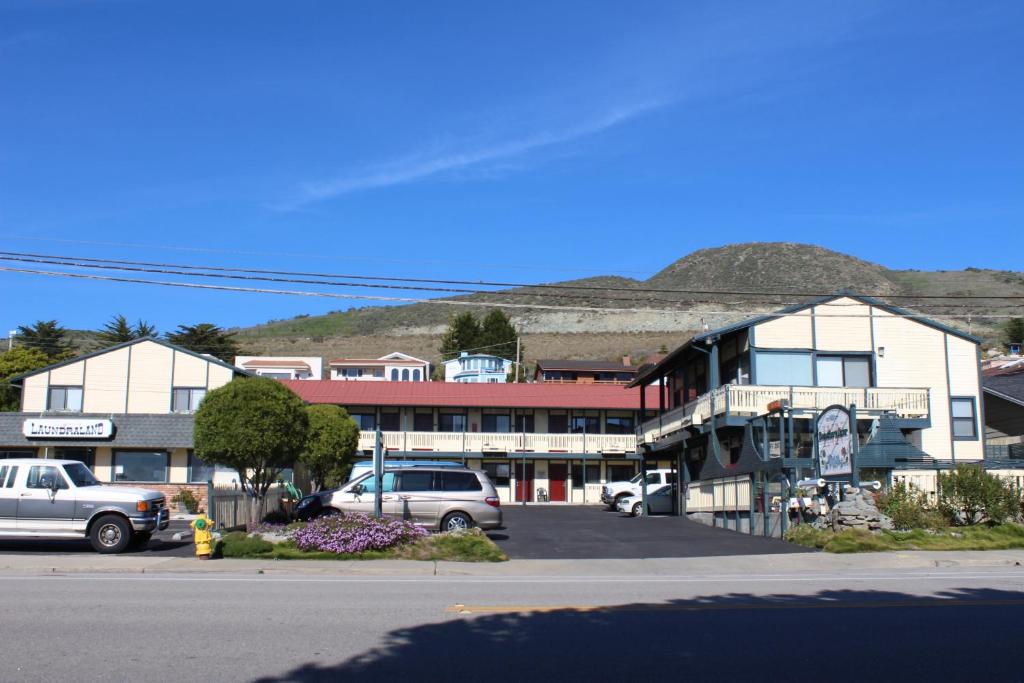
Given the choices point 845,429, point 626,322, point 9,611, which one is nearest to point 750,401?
point 845,429

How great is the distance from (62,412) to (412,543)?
26.6 metres

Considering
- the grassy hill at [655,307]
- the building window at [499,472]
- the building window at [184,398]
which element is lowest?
the building window at [499,472]

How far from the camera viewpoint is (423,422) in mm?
50281

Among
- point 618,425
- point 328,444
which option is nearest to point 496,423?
point 618,425

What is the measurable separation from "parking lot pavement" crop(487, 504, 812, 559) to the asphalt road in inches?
216

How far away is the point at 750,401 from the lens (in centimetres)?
3103

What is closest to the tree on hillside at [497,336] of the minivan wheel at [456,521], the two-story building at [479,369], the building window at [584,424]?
the two-story building at [479,369]

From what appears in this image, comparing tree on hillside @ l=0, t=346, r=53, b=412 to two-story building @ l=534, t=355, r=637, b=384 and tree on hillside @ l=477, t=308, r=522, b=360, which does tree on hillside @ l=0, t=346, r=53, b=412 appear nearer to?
two-story building @ l=534, t=355, r=637, b=384

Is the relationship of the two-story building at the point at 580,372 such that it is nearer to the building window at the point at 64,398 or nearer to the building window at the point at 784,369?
the building window at the point at 784,369

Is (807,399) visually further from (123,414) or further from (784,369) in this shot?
(123,414)

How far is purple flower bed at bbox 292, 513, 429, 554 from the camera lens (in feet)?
58.4

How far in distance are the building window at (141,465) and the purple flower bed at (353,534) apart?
72.2 feet

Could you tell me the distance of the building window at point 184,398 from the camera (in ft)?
135

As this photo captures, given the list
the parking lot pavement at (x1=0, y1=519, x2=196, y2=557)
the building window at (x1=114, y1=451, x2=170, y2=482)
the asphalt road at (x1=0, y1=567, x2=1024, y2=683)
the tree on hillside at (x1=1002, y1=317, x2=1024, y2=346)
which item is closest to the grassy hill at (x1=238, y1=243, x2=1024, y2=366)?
the tree on hillside at (x1=1002, y1=317, x2=1024, y2=346)
